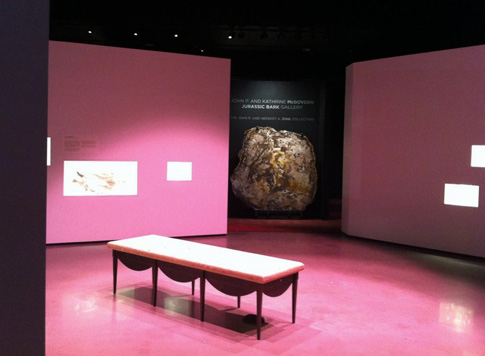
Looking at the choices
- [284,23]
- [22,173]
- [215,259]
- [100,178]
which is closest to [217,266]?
[215,259]

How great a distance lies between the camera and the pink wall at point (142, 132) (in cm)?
891

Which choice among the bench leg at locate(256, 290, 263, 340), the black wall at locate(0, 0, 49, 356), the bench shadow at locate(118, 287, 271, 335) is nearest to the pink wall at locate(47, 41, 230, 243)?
the bench shadow at locate(118, 287, 271, 335)

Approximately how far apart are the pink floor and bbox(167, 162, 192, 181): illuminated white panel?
7.38 ft

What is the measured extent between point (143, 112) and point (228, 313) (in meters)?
5.21

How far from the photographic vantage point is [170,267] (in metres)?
5.50

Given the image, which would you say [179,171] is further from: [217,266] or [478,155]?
[478,155]

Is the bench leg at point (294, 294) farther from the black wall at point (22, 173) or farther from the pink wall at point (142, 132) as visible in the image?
the pink wall at point (142, 132)

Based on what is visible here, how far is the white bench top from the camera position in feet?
15.7

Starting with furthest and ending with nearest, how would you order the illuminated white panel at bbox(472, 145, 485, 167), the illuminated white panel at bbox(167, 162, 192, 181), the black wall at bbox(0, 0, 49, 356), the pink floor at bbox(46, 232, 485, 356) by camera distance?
the illuminated white panel at bbox(167, 162, 192, 181) → the illuminated white panel at bbox(472, 145, 485, 167) → the pink floor at bbox(46, 232, 485, 356) → the black wall at bbox(0, 0, 49, 356)

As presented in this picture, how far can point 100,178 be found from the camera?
30.3 feet

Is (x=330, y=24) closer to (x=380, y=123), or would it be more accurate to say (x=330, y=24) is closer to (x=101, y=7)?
(x=380, y=123)

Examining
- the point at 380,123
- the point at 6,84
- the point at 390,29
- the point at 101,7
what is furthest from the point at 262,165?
the point at 6,84

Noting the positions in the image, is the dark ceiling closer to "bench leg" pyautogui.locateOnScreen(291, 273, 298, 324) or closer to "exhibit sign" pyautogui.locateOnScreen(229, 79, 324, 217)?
"exhibit sign" pyautogui.locateOnScreen(229, 79, 324, 217)

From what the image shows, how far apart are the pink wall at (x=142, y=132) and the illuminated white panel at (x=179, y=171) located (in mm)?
91
